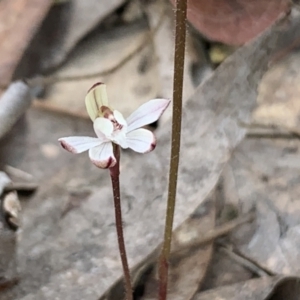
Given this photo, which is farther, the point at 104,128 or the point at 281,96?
the point at 281,96

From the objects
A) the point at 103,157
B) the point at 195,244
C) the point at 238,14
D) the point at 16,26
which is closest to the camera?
the point at 103,157

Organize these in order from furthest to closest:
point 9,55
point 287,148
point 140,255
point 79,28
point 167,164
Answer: point 79,28
point 9,55
point 287,148
point 167,164
point 140,255

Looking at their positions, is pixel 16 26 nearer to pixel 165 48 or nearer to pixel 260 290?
pixel 165 48

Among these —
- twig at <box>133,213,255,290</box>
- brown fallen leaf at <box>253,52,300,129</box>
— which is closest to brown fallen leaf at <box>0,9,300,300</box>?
twig at <box>133,213,255,290</box>

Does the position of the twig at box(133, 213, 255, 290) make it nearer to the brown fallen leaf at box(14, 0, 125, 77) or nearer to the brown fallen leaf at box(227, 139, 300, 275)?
the brown fallen leaf at box(227, 139, 300, 275)

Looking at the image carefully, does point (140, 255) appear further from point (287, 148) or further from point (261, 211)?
point (287, 148)

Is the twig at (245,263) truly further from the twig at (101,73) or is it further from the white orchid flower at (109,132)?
the twig at (101,73)

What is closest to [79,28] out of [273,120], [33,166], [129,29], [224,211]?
[129,29]

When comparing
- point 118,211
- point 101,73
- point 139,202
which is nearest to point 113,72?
point 101,73
